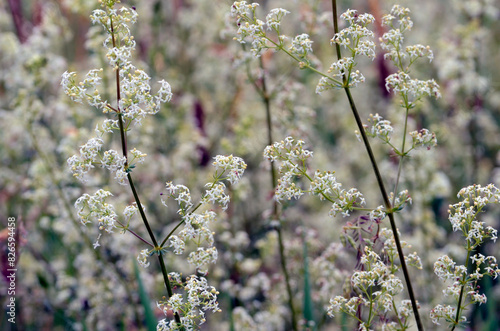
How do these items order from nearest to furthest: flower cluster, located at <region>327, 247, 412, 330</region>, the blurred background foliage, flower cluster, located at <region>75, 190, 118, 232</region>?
flower cluster, located at <region>75, 190, 118, 232</region>, flower cluster, located at <region>327, 247, 412, 330</region>, the blurred background foliage

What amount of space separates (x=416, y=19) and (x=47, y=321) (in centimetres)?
650

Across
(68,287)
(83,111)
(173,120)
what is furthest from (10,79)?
(68,287)

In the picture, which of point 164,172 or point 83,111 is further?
point 164,172

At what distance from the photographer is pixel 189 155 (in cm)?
525

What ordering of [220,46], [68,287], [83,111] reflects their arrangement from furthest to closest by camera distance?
[220,46] < [83,111] < [68,287]

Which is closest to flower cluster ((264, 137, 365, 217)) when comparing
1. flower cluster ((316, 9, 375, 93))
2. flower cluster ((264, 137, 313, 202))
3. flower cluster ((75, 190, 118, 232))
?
flower cluster ((264, 137, 313, 202))

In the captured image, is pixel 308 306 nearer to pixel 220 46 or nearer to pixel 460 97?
pixel 220 46

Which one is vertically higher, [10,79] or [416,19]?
[416,19]

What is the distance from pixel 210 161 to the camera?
5793 millimetres

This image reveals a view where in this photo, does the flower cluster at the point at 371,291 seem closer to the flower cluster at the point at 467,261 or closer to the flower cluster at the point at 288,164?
the flower cluster at the point at 467,261

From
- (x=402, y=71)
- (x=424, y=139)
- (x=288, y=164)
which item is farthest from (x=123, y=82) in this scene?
(x=424, y=139)

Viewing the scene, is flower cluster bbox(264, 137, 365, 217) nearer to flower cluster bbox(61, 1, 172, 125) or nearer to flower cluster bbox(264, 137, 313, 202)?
flower cluster bbox(264, 137, 313, 202)

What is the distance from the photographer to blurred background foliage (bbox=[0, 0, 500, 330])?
4.01 metres

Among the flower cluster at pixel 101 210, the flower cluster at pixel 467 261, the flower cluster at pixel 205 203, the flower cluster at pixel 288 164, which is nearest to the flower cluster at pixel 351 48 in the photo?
the flower cluster at pixel 288 164
